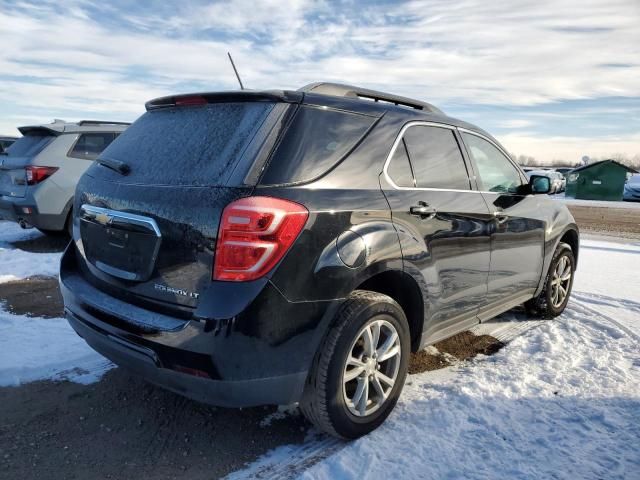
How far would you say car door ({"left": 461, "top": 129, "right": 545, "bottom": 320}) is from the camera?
3777 millimetres

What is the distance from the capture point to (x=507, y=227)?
3.89 m

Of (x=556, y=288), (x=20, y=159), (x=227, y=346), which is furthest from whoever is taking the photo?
(x=20, y=159)

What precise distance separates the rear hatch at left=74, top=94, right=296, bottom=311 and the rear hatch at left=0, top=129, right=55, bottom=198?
4.93 m

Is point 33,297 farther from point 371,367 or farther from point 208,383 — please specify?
point 371,367

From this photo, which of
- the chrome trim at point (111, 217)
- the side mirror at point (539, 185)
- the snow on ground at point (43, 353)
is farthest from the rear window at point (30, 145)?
the side mirror at point (539, 185)

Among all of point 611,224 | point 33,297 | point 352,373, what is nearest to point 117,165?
point 352,373

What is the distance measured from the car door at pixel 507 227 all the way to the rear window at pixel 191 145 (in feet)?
6.16

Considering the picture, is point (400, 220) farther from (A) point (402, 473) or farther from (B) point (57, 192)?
(B) point (57, 192)

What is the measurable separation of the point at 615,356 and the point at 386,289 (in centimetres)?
219

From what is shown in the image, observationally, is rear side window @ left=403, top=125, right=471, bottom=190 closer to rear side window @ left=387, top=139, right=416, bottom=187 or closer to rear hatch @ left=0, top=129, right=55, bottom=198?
rear side window @ left=387, top=139, right=416, bottom=187

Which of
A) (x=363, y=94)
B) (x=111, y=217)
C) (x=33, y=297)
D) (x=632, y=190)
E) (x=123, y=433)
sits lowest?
(x=123, y=433)

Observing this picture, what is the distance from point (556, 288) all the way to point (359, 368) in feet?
9.96

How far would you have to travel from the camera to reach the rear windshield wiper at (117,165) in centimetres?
275

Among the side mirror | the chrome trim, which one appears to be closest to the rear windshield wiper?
the chrome trim
